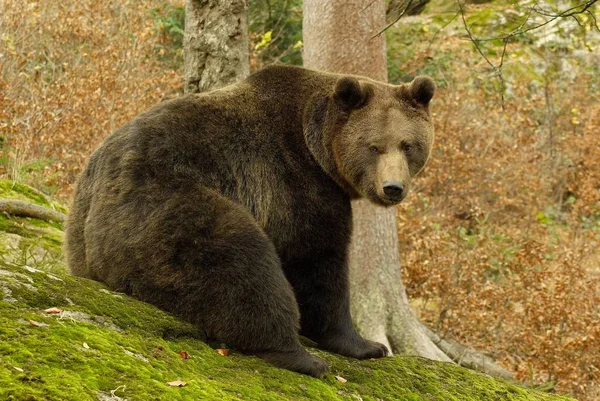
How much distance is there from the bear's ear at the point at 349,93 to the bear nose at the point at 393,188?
72 cm

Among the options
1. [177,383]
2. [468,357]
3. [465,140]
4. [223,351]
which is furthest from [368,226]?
[177,383]

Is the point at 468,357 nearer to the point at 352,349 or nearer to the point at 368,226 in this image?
the point at 368,226

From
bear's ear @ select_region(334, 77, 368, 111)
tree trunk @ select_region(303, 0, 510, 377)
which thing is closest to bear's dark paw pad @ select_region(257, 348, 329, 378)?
bear's ear @ select_region(334, 77, 368, 111)

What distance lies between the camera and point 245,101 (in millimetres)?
5457

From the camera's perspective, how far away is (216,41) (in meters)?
8.09

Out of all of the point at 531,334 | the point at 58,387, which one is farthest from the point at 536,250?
the point at 58,387

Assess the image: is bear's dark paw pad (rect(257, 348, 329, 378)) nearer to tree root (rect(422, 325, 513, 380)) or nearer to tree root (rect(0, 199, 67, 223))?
tree root (rect(0, 199, 67, 223))

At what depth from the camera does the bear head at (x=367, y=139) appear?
18.1 ft

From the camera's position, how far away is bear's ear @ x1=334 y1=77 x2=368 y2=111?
5535mm

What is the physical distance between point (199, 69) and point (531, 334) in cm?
557

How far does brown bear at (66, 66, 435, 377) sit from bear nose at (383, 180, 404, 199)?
1 cm

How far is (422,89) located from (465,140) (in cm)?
829

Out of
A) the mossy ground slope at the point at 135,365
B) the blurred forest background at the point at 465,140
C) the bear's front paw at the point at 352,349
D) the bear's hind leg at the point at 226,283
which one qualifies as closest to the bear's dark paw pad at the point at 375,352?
the bear's front paw at the point at 352,349

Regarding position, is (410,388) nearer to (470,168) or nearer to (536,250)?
(536,250)
